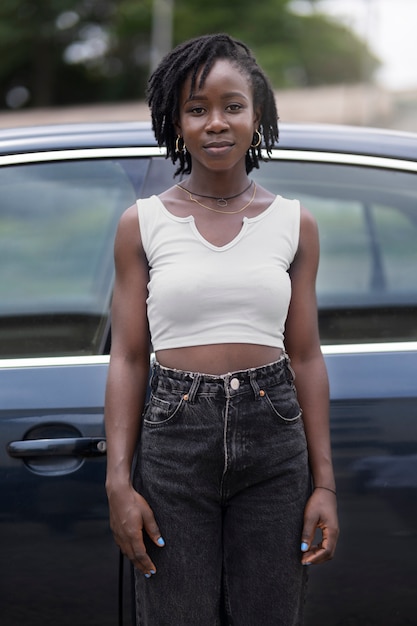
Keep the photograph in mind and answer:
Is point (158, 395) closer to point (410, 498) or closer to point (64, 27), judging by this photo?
point (410, 498)

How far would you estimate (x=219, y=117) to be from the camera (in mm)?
1736

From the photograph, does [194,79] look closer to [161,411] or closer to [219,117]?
[219,117]

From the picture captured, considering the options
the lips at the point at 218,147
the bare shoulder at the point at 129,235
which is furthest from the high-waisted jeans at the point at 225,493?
the lips at the point at 218,147

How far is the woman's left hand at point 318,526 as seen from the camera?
1.74 metres

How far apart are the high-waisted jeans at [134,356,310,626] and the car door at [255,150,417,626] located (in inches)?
12.9

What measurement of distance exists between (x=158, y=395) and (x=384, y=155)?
0.97 meters

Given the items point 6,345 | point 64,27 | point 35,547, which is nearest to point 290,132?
point 6,345

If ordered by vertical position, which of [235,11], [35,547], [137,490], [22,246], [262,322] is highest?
[235,11]

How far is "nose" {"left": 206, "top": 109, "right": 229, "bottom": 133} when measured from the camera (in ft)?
5.67

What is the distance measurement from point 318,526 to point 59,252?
1.16 m

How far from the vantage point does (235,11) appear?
45688 mm

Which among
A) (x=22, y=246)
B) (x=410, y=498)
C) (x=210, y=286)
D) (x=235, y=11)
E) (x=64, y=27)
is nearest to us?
(x=210, y=286)

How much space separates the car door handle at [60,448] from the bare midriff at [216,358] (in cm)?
43

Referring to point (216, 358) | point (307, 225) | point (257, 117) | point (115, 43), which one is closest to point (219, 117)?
point (257, 117)
